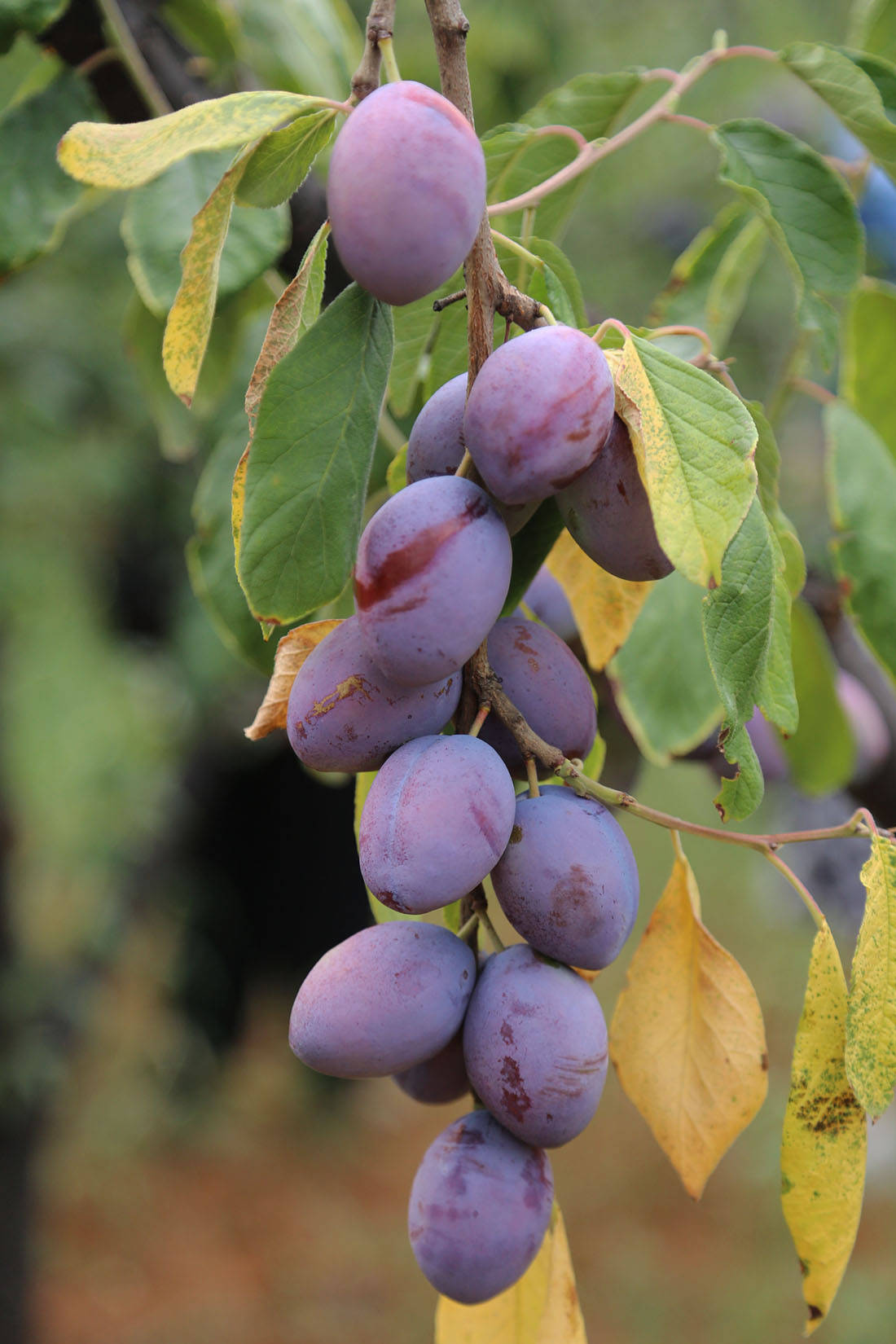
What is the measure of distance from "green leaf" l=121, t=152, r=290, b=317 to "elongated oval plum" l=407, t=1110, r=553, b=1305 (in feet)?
1.32

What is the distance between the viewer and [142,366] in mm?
818

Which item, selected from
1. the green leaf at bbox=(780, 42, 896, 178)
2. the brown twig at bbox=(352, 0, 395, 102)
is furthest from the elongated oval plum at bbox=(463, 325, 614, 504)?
the green leaf at bbox=(780, 42, 896, 178)

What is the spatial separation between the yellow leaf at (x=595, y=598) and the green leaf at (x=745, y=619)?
107 millimetres

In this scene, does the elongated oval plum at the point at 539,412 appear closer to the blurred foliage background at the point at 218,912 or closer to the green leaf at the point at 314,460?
the green leaf at the point at 314,460

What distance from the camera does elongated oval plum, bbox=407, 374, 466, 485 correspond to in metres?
0.39

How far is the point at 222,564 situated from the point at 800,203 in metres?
0.35

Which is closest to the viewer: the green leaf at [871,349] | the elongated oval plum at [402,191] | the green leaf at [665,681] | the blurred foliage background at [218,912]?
the elongated oval plum at [402,191]

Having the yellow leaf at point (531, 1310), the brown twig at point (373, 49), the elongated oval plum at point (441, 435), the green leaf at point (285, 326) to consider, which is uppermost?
the brown twig at point (373, 49)

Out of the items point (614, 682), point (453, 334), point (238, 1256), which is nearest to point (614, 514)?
point (453, 334)

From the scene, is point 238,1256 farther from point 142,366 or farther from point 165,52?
point 165,52

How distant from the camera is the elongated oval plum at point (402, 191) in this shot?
31 centimetres

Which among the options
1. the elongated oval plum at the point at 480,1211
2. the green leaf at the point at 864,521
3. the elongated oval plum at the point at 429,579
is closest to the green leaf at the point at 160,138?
the elongated oval plum at the point at 429,579

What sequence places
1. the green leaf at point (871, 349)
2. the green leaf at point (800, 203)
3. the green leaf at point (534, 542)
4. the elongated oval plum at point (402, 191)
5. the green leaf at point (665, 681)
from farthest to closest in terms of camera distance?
the green leaf at point (871, 349)
the green leaf at point (665, 681)
the green leaf at point (800, 203)
the green leaf at point (534, 542)
the elongated oval plum at point (402, 191)

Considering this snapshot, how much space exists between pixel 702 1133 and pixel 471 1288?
0.11 m
